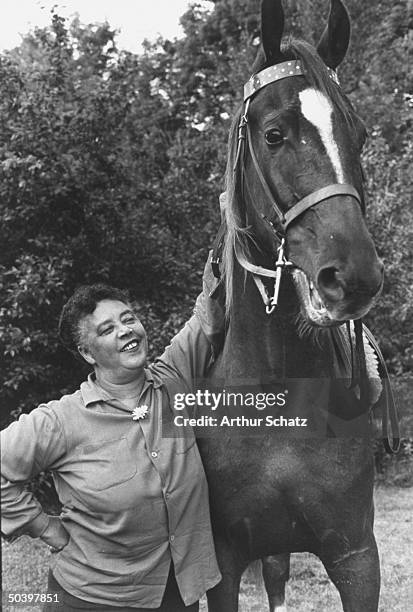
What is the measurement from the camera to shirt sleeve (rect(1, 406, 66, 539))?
7.48 feet

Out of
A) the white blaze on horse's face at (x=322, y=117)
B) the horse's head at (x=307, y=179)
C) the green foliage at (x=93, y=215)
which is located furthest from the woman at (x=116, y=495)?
the green foliage at (x=93, y=215)

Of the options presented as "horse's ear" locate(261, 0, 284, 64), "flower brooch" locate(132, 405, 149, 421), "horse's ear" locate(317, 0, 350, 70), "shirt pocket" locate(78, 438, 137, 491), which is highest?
"horse's ear" locate(317, 0, 350, 70)

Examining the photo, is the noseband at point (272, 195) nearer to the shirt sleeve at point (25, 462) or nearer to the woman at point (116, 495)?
the woman at point (116, 495)

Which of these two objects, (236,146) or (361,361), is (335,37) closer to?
(236,146)

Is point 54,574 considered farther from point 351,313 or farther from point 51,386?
point 51,386

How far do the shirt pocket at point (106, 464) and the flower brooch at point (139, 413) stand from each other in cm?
9

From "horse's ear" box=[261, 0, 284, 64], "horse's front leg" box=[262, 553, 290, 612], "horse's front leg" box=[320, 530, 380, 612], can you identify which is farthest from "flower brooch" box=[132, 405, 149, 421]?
"horse's front leg" box=[262, 553, 290, 612]

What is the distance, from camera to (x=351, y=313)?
71.4 inches

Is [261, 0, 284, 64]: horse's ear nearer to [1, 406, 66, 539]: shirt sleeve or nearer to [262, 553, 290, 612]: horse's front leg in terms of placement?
[1, 406, 66, 539]: shirt sleeve

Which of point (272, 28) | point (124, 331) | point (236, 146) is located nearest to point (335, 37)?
point (272, 28)

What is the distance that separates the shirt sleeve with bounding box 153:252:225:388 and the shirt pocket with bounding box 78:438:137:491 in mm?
392

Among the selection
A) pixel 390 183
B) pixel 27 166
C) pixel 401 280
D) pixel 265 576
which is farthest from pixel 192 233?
pixel 265 576

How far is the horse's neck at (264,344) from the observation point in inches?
91.0

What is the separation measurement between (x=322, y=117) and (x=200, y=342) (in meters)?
1.08
